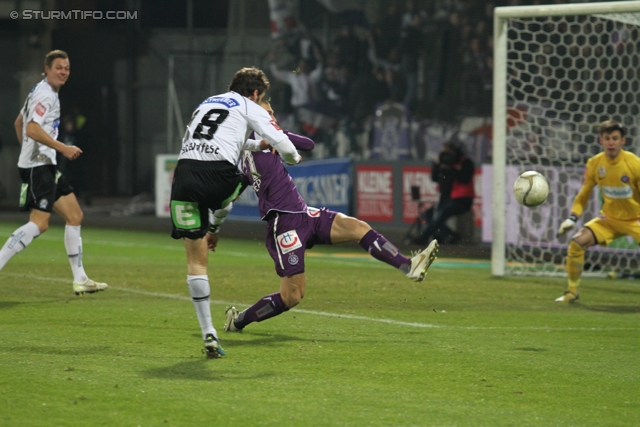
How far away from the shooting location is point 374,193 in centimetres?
1956

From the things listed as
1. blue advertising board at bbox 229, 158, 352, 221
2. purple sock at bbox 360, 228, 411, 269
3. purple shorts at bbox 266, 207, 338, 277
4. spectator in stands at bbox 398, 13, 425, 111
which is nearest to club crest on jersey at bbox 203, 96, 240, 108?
purple shorts at bbox 266, 207, 338, 277

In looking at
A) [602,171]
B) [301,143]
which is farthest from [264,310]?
[602,171]

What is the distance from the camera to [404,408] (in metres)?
5.78

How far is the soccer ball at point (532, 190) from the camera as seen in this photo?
9711 millimetres

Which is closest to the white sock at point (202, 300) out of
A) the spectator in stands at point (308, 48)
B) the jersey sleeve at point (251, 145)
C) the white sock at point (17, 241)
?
the jersey sleeve at point (251, 145)

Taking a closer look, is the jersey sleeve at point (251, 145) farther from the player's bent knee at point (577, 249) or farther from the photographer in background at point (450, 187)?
the photographer in background at point (450, 187)

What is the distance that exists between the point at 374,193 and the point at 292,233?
457 inches

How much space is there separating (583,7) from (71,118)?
15944mm

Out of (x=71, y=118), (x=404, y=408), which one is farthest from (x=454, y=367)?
(x=71, y=118)

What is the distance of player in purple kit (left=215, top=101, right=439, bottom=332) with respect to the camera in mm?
7961

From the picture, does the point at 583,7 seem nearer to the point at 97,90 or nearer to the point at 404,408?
the point at 404,408

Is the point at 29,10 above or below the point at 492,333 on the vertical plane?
above

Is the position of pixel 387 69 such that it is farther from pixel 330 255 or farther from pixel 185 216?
pixel 185 216

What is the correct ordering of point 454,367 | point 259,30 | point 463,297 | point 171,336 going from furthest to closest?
point 259,30 < point 463,297 < point 171,336 < point 454,367
